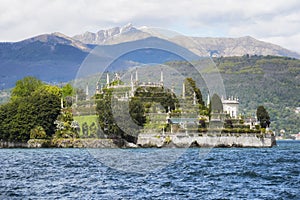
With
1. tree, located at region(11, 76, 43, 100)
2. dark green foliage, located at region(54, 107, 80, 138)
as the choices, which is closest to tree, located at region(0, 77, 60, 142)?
dark green foliage, located at region(54, 107, 80, 138)

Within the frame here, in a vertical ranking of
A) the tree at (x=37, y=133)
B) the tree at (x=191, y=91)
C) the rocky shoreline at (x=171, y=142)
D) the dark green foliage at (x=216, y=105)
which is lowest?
the rocky shoreline at (x=171, y=142)

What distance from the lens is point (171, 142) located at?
9600 cm

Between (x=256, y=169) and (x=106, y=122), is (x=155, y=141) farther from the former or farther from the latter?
(x=256, y=169)

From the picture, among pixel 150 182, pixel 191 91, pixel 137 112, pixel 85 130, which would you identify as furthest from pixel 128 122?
pixel 150 182

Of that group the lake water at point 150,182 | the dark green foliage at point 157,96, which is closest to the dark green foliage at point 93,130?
the dark green foliage at point 157,96

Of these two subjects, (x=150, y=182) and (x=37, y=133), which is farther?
(x=37, y=133)

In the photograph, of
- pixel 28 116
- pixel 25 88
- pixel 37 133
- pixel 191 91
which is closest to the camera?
pixel 37 133

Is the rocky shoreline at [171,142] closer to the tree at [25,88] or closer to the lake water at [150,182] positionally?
the tree at [25,88]

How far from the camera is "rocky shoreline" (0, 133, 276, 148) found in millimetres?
95812

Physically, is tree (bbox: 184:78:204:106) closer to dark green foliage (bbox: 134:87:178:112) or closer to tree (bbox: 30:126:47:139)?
dark green foliage (bbox: 134:87:178:112)

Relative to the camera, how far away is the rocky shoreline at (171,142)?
95.8 m

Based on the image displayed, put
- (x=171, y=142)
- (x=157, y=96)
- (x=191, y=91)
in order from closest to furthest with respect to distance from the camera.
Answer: (x=171, y=142), (x=157, y=96), (x=191, y=91)

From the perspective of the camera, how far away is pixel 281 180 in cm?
4075

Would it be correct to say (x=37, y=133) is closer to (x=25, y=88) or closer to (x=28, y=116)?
(x=28, y=116)
